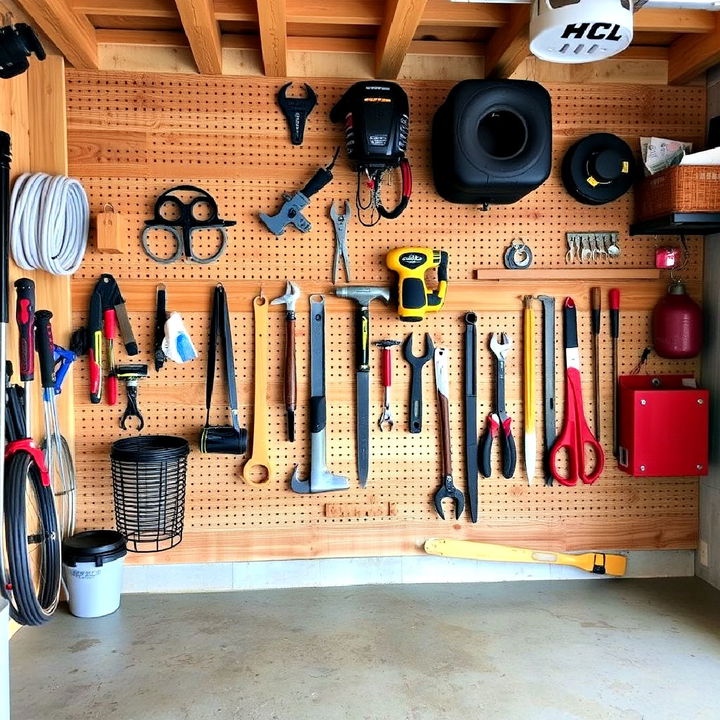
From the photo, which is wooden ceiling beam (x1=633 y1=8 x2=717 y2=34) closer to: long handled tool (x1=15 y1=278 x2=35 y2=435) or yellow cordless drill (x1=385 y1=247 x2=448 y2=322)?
yellow cordless drill (x1=385 y1=247 x2=448 y2=322)

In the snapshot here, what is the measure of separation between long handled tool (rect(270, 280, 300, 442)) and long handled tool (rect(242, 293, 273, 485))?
0.07m

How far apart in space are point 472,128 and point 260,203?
0.87 m

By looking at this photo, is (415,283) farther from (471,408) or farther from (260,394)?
(260,394)

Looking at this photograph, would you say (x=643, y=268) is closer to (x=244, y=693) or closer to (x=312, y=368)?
(x=312, y=368)

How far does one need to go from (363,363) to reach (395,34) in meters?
1.21

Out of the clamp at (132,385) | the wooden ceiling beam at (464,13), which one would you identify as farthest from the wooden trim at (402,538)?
the wooden ceiling beam at (464,13)

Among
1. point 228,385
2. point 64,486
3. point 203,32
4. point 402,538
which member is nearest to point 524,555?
point 402,538

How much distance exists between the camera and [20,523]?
2023mm

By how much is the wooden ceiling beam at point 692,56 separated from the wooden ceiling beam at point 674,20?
1.9 inches

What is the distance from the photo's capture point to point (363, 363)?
265 cm


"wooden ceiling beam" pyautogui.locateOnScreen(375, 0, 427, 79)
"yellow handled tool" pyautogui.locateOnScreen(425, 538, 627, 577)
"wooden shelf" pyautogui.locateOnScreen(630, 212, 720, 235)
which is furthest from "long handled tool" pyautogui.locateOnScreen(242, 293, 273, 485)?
"wooden shelf" pyautogui.locateOnScreen(630, 212, 720, 235)

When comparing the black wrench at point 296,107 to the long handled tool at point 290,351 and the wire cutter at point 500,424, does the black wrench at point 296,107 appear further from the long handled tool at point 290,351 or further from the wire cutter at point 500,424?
the wire cutter at point 500,424

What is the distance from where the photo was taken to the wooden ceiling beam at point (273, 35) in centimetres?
210

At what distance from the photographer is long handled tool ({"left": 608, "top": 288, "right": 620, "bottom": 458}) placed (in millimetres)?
2732
